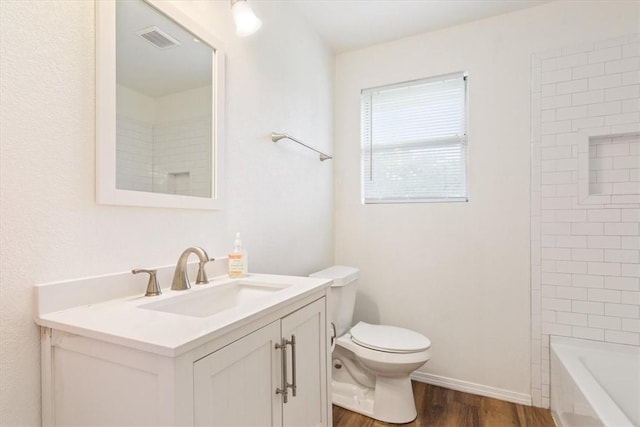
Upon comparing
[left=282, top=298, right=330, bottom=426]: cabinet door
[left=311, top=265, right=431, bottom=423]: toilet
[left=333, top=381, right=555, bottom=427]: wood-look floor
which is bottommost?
[left=333, top=381, right=555, bottom=427]: wood-look floor

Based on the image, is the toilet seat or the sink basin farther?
the toilet seat

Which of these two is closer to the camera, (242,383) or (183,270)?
(242,383)

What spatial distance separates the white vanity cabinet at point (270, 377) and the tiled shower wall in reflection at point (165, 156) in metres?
0.64

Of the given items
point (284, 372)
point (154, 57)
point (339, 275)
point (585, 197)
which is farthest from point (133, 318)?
point (585, 197)

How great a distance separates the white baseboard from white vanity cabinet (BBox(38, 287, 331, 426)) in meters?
1.51

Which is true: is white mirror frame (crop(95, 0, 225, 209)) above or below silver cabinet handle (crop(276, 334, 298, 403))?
above

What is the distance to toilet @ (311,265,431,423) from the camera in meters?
1.77

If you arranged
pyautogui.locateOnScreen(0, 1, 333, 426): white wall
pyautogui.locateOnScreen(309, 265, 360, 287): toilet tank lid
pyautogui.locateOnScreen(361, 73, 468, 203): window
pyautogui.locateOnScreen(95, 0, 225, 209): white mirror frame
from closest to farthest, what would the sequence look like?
1. pyautogui.locateOnScreen(0, 1, 333, 426): white wall
2. pyautogui.locateOnScreen(95, 0, 225, 209): white mirror frame
3. pyautogui.locateOnScreen(309, 265, 360, 287): toilet tank lid
4. pyautogui.locateOnScreen(361, 73, 468, 203): window

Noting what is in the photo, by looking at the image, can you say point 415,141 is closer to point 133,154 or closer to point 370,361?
point 370,361

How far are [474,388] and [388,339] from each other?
2.59 feet

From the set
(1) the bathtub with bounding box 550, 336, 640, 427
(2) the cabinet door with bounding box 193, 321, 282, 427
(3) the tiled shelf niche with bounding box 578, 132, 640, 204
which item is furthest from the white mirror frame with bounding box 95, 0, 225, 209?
(3) the tiled shelf niche with bounding box 578, 132, 640, 204

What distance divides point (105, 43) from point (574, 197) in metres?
2.36

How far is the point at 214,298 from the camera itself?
123 centimetres

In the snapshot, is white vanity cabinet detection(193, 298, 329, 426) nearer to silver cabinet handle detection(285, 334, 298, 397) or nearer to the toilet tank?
silver cabinet handle detection(285, 334, 298, 397)
